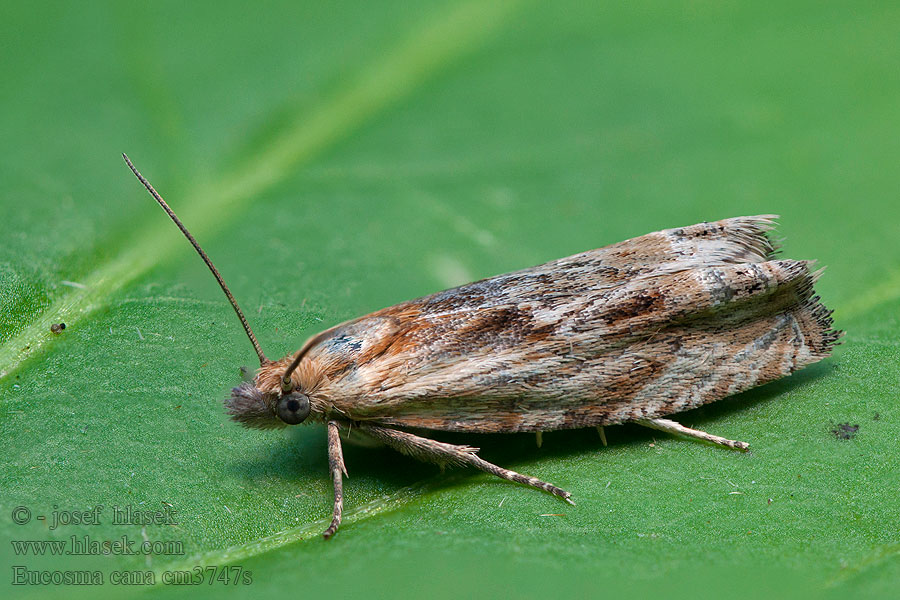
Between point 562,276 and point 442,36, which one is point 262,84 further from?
point 562,276

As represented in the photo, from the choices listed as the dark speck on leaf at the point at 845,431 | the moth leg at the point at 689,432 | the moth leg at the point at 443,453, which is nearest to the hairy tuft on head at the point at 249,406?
the moth leg at the point at 443,453

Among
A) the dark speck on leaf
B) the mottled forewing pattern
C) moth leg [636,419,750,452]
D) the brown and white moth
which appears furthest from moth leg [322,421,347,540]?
the dark speck on leaf

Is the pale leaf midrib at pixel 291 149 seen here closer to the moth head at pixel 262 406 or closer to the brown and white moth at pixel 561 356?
the brown and white moth at pixel 561 356

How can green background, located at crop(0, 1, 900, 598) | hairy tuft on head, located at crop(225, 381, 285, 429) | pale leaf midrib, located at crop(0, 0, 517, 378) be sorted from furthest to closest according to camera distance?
pale leaf midrib, located at crop(0, 0, 517, 378) < hairy tuft on head, located at crop(225, 381, 285, 429) < green background, located at crop(0, 1, 900, 598)

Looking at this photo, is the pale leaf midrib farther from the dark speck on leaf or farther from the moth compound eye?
the dark speck on leaf

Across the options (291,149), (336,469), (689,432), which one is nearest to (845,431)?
(689,432)

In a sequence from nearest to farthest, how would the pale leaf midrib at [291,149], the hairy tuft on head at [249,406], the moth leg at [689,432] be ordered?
1. the moth leg at [689,432]
2. the hairy tuft on head at [249,406]
3. the pale leaf midrib at [291,149]

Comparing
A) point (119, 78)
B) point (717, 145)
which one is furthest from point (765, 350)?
point (119, 78)
